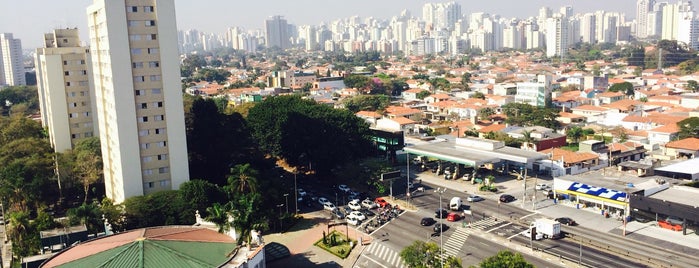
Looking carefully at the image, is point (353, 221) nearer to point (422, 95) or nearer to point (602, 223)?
point (602, 223)

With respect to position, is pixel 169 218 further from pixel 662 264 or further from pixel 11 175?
pixel 662 264

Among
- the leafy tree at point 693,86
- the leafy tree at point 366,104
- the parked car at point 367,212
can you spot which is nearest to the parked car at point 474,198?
the parked car at point 367,212

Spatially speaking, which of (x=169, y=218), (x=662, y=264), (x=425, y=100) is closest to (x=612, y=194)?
(x=662, y=264)

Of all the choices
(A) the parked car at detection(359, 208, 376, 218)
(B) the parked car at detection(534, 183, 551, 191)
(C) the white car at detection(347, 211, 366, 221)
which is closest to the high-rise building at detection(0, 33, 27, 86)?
(A) the parked car at detection(359, 208, 376, 218)

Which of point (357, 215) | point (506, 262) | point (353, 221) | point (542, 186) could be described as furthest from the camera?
point (542, 186)

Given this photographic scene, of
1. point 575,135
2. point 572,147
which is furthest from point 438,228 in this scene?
point 575,135

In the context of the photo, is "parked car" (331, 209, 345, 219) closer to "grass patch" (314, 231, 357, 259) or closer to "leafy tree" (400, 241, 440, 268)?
"grass patch" (314, 231, 357, 259)
